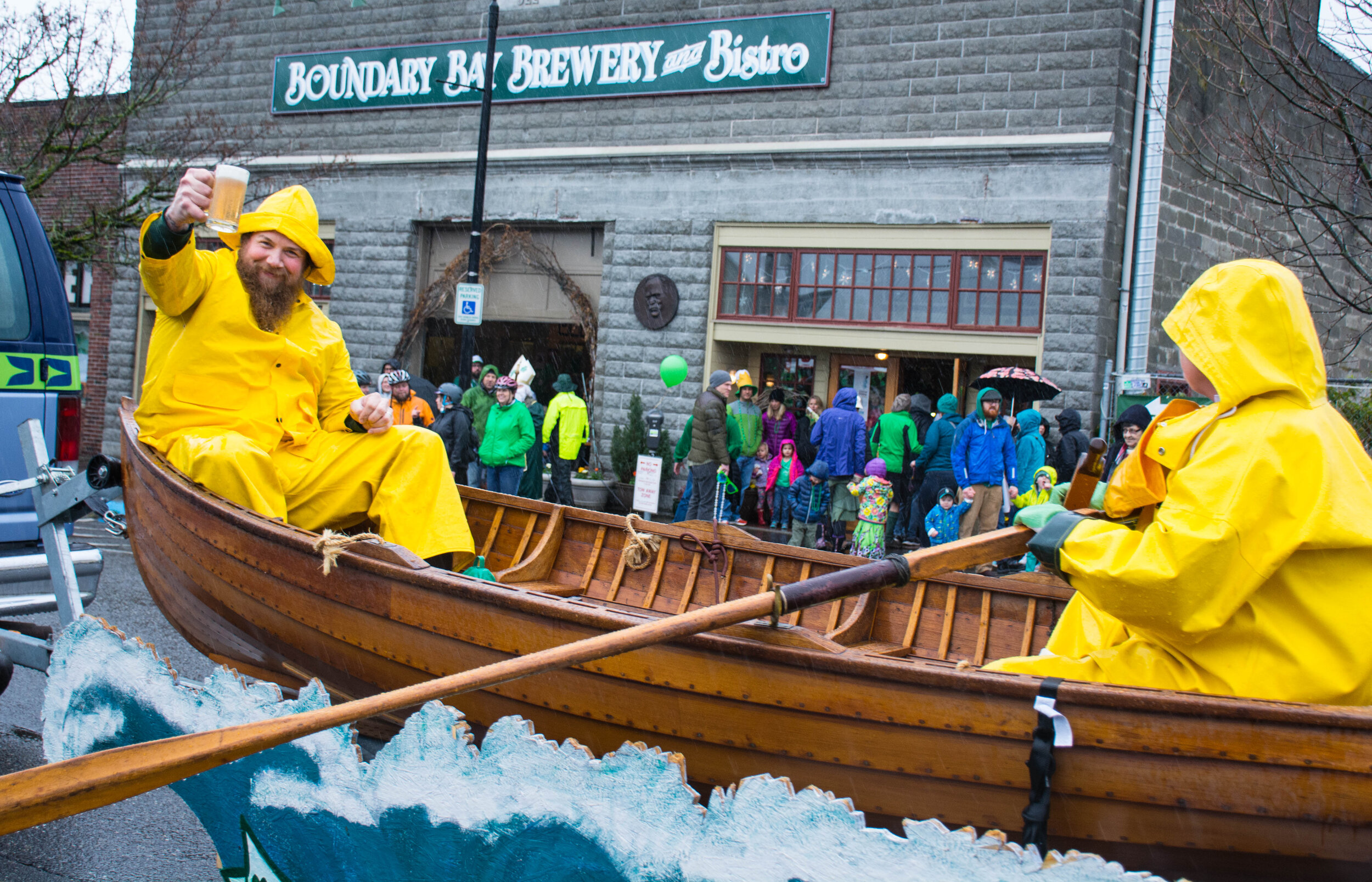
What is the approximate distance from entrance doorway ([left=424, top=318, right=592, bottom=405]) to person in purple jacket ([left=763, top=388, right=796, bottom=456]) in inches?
137

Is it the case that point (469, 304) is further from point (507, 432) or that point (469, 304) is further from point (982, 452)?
point (982, 452)

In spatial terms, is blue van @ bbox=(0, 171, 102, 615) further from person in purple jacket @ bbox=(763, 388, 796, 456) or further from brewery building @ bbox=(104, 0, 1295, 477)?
brewery building @ bbox=(104, 0, 1295, 477)

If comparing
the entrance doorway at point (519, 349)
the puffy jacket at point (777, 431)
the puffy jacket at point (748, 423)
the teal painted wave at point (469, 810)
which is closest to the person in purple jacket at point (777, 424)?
the puffy jacket at point (777, 431)

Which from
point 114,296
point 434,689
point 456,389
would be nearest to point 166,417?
point 434,689

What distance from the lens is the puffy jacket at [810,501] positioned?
34.1 feet

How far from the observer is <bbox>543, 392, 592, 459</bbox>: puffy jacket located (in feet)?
39.2

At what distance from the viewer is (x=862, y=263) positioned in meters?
12.5

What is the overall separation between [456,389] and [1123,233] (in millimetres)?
7766

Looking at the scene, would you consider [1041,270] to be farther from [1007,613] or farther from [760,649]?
[760,649]

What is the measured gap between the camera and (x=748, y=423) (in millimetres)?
11656

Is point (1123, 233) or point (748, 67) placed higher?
point (748, 67)

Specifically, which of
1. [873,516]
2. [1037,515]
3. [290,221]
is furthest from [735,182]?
[1037,515]

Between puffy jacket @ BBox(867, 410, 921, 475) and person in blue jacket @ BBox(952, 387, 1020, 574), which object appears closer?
person in blue jacket @ BBox(952, 387, 1020, 574)

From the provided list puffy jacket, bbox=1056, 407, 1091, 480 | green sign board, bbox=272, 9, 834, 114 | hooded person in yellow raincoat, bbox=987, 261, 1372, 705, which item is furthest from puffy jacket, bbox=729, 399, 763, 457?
hooded person in yellow raincoat, bbox=987, 261, 1372, 705
